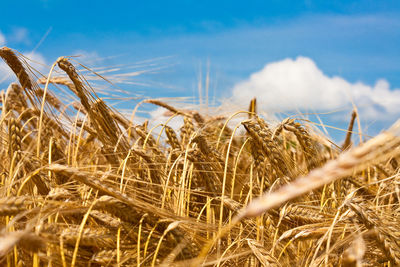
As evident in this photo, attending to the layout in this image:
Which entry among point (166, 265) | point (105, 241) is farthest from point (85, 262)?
point (166, 265)

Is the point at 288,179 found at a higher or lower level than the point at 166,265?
higher

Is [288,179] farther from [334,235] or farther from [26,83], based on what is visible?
[26,83]

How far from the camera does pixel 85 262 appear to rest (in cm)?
137

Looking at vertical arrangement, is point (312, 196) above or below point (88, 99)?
below

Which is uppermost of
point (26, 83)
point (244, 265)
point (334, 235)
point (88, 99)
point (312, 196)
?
point (26, 83)

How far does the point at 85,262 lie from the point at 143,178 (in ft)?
3.02

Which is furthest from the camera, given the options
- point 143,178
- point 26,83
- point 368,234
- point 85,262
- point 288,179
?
point 26,83

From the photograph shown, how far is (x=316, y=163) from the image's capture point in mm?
2346

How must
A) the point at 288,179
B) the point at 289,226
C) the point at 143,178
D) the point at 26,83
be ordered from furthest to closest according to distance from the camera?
the point at 26,83, the point at 143,178, the point at 288,179, the point at 289,226

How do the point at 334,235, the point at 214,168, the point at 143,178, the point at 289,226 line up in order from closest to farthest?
the point at 334,235 < the point at 289,226 < the point at 214,168 < the point at 143,178

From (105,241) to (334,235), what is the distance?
2.80ft

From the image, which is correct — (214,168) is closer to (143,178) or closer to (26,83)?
(143,178)

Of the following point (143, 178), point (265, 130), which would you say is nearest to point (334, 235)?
point (265, 130)

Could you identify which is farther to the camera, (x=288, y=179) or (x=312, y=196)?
(x=312, y=196)
